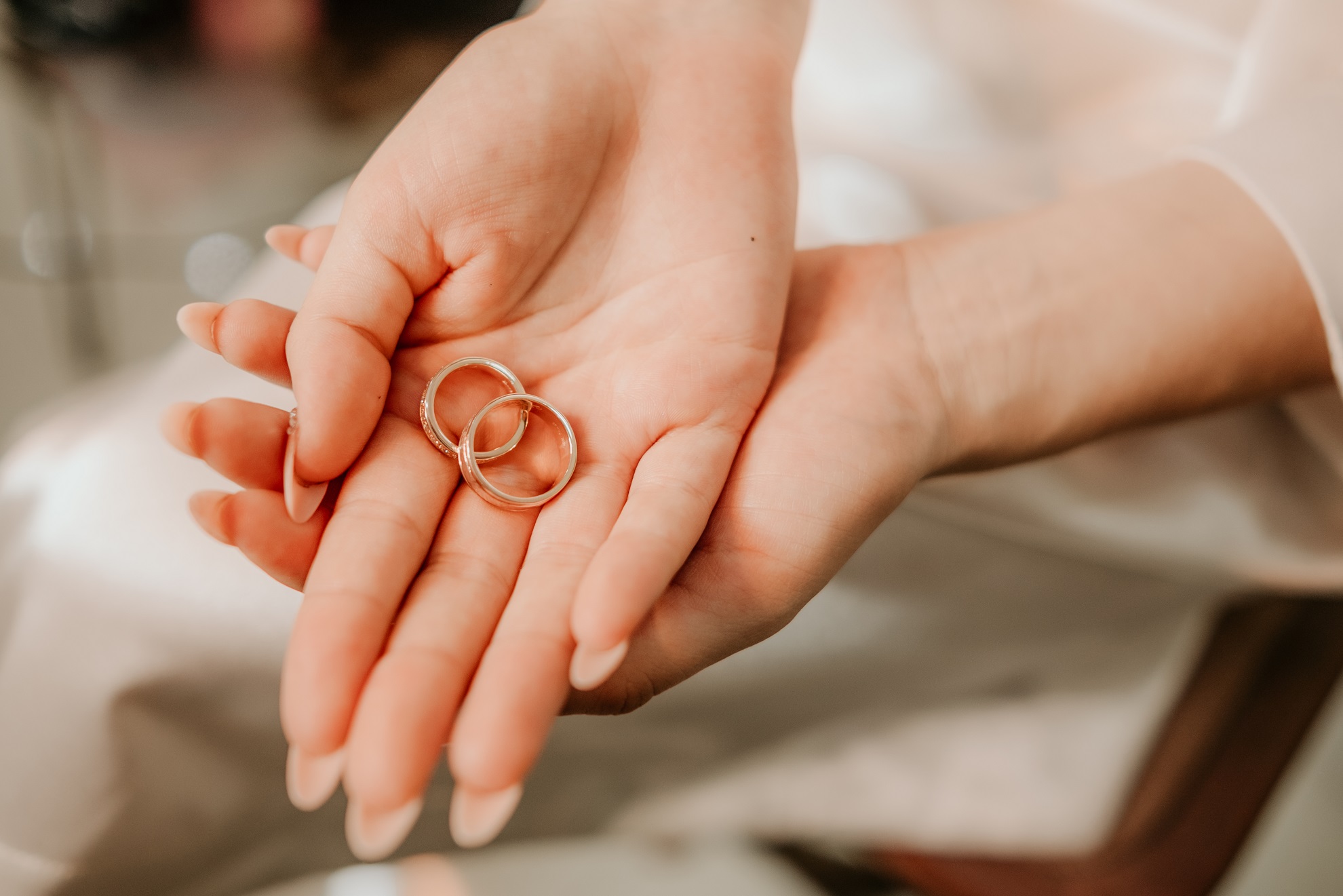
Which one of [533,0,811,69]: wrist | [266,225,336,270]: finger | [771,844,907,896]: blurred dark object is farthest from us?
[771,844,907,896]: blurred dark object

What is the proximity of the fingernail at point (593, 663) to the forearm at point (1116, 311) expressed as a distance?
0.41m

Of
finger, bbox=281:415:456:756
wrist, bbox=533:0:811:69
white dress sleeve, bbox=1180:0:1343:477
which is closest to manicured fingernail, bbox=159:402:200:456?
finger, bbox=281:415:456:756

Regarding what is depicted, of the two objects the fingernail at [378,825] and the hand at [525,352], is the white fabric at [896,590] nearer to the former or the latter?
the hand at [525,352]

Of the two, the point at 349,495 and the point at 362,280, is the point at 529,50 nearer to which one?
the point at 362,280

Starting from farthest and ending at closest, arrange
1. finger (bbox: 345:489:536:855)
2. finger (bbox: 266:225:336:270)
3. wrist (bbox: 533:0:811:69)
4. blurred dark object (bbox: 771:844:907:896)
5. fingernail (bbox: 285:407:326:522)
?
blurred dark object (bbox: 771:844:907:896)
wrist (bbox: 533:0:811:69)
finger (bbox: 266:225:336:270)
fingernail (bbox: 285:407:326:522)
finger (bbox: 345:489:536:855)

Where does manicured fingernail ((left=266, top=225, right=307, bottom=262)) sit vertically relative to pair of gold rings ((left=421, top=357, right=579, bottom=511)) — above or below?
above

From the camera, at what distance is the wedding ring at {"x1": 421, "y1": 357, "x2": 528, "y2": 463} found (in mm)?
737

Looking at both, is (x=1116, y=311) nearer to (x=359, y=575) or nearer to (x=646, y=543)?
(x=646, y=543)

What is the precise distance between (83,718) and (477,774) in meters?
0.47

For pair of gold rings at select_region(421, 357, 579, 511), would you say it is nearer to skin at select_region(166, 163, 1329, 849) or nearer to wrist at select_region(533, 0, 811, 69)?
skin at select_region(166, 163, 1329, 849)

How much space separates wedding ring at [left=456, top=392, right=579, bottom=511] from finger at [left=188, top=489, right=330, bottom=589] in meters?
0.12

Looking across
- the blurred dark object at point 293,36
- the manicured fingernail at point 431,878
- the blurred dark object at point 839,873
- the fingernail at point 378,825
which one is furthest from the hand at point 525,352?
the blurred dark object at point 293,36

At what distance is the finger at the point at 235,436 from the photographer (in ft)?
2.07

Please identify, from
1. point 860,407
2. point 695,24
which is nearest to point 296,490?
point 860,407
